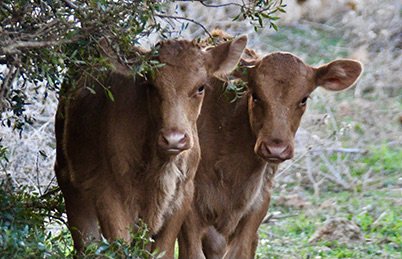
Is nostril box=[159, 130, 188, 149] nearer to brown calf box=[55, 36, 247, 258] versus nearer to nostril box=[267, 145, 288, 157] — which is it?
brown calf box=[55, 36, 247, 258]

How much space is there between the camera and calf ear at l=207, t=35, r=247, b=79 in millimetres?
8547

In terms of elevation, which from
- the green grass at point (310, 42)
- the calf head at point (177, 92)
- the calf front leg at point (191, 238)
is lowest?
the green grass at point (310, 42)

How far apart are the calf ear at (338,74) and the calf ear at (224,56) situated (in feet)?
3.62

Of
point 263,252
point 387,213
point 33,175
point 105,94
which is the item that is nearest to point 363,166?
point 387,213

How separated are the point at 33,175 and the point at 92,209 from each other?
3.12 meters

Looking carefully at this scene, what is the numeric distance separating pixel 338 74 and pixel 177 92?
2.01 m

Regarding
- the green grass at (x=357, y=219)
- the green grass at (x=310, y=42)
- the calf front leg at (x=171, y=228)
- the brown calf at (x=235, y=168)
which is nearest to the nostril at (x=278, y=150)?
the brown calf at (x=235, y=168)

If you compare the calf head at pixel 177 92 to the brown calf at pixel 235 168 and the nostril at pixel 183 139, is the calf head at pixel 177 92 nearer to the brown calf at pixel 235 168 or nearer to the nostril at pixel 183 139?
the nostril at pixel 183 139

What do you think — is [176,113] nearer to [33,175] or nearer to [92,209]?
[92,209]

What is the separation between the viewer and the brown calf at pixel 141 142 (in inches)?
318

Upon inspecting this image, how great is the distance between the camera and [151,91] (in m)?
8.20

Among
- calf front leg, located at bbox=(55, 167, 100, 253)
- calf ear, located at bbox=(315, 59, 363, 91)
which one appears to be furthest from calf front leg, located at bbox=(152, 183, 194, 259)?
calf ear, located at bbox=(315, 59, 363, 91)

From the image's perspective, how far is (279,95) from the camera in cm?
912

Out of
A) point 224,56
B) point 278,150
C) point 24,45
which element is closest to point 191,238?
point 278,150
